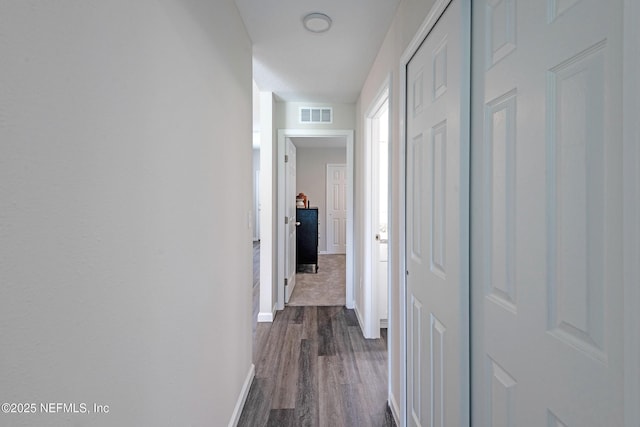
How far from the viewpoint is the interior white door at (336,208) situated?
24.5 feet

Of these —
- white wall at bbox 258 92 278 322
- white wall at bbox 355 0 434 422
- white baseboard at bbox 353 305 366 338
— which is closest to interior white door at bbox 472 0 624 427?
white wall at bbox 355 0 434 422

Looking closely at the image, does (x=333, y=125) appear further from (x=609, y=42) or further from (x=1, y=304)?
(x=1, y=304)

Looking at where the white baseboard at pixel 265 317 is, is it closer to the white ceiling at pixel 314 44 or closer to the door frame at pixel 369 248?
the door frame at pixel 369 248

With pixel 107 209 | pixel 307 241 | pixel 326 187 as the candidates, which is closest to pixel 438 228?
pixel 107 209

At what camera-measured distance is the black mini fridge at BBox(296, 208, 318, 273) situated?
5555 mm

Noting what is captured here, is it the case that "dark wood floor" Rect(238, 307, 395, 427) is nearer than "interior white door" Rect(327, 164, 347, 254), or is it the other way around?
"dark wood floor" Rect(238, 307, 395, 427)

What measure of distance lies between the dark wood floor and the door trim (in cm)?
164

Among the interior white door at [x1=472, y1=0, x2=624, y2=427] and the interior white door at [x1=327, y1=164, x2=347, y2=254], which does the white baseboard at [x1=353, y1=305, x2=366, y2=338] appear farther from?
the interior white door at [x1=327, y1=164, x2=347, y2=254]

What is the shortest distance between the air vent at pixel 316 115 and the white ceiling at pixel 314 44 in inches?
10.9

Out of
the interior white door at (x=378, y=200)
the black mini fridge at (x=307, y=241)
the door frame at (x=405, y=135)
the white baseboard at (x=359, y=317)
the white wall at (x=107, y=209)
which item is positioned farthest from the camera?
the black mini fridge at (x=307, y=241)

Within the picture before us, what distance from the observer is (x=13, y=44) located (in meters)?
0.45

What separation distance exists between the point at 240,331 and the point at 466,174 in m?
1.60

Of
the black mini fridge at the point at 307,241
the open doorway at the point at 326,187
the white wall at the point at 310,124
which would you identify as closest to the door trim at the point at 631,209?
the white wall at the point at 310,124

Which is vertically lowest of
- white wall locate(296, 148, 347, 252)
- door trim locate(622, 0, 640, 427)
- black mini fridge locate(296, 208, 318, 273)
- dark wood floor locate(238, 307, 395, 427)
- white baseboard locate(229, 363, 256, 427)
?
dark wood floor locate(238, 307, 395, 427)
